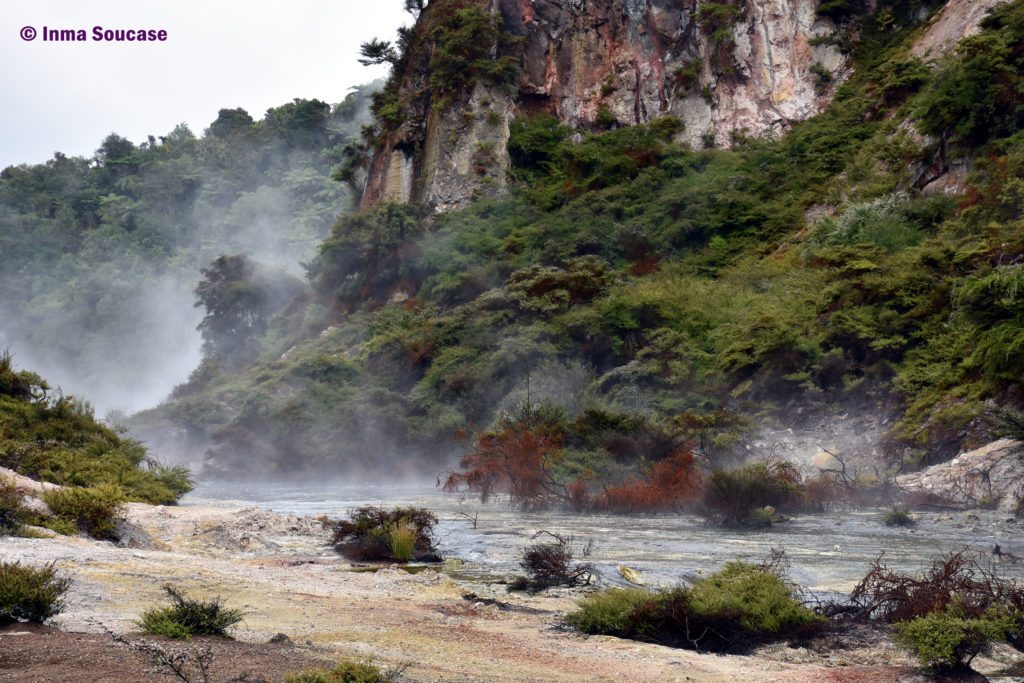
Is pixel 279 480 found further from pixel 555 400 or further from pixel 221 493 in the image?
pixel 555 400

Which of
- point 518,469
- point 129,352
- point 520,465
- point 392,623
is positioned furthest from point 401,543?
point 129,352

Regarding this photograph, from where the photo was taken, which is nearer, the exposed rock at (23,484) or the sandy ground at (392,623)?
the sandy ground at (392,623)

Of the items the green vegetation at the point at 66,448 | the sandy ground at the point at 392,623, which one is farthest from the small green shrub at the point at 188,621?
the green vegetation at the point at 66,448

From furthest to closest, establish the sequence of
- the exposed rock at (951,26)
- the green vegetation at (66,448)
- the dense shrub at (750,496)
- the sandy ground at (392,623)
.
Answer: the exposed rock at (951,26) → the green vegetation at (66,448) → the dense shrub at (750,496) → the sandy ground at (392,623)

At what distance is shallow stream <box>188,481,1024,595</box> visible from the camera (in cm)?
1170

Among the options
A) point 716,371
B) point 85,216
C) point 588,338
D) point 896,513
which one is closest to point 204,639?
point 896,513

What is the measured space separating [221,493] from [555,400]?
405 inches

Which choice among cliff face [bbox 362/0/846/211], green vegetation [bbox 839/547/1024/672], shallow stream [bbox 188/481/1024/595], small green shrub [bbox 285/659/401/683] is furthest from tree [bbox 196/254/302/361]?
small green shrub [bbox 285/659/401/683]

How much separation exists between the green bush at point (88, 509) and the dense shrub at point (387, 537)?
3157 millimetres

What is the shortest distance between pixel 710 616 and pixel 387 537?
624 cm

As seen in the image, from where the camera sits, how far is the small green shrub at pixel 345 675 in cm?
569

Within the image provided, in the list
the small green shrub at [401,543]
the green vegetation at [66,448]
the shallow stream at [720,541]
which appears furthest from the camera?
the green vegetation at [66,448]

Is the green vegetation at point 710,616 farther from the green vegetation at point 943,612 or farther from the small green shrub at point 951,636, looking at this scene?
the small green shrub at point 951,636

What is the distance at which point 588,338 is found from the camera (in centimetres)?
3234
